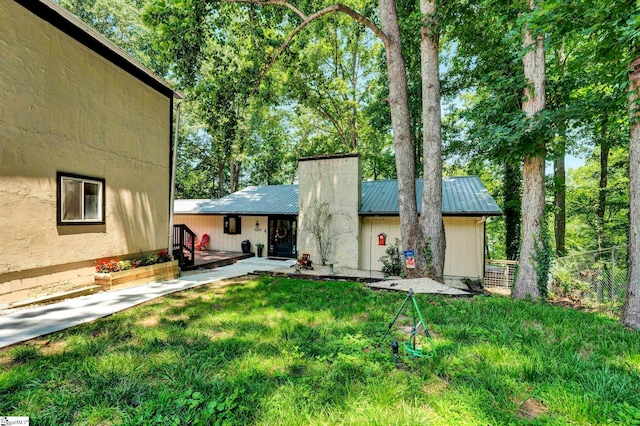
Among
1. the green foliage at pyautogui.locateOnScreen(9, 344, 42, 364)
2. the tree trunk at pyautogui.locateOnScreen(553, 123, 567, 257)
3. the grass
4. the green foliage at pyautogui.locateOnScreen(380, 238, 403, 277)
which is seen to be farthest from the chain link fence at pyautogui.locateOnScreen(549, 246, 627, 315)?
the green foliage at pyautogui.locateOnScreen(9, 344, 42, 364)

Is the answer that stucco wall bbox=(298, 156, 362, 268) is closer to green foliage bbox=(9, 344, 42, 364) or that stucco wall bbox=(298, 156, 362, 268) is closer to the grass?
the grass

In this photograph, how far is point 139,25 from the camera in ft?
56.4

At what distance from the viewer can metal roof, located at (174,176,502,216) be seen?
962 centimetres

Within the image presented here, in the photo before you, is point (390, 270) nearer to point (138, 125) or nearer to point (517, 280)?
point (517, 280)

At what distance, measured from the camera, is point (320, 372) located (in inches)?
109

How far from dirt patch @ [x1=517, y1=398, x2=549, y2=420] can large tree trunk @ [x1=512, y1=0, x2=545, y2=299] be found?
5.40 metres

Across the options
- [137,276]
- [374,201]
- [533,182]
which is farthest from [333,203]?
[137,276]

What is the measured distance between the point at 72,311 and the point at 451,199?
11.3m

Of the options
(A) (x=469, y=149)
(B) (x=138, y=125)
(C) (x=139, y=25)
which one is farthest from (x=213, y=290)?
(C) (x=139, y=25)

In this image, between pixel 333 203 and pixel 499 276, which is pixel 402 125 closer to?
pixel 333 203

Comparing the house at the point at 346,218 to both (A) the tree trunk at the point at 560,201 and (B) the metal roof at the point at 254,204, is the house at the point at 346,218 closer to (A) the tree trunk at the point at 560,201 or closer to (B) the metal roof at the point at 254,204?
(B) the metal roof at the point at 254,204

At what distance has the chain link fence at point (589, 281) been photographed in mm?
6727

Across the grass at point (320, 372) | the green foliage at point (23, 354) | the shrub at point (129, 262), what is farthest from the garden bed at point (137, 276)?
the green foliage at point (23, 354)

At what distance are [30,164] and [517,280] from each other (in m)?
10.9
